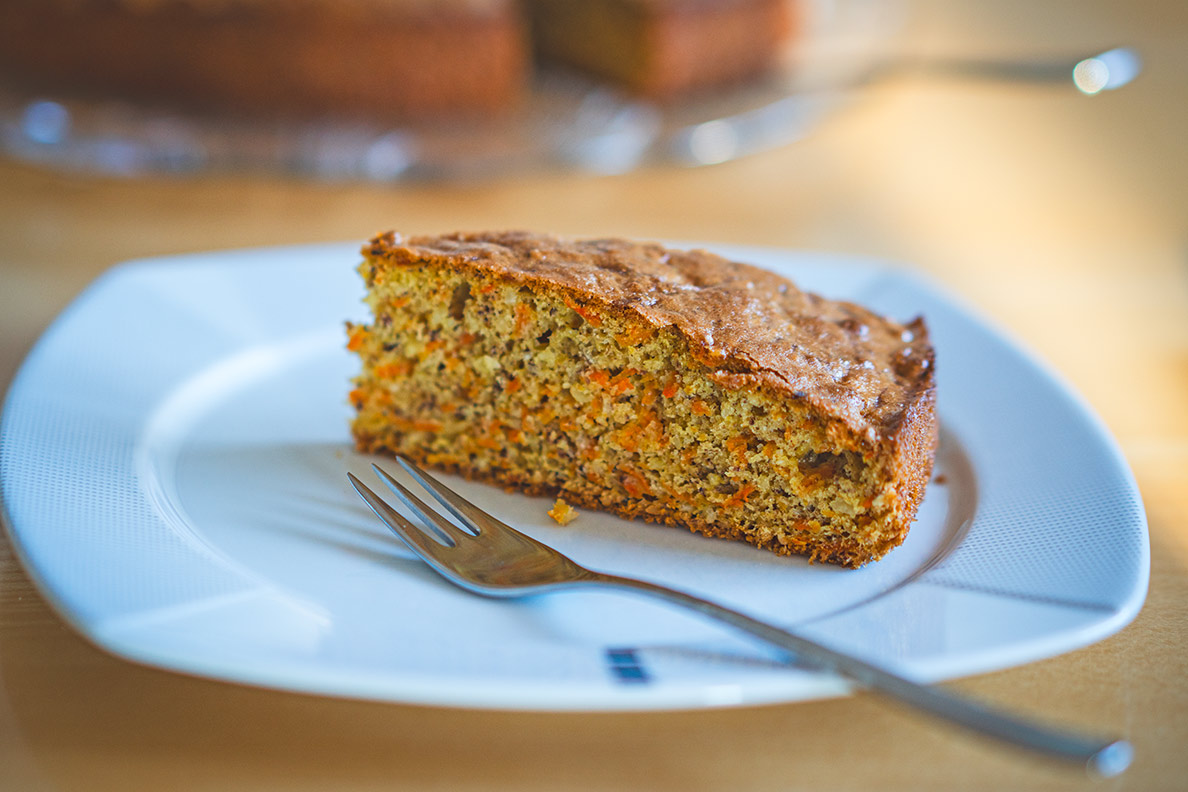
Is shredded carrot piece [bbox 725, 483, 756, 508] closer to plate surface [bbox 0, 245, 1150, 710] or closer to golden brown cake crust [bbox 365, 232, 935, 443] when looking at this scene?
plate surface [bbox 0, 245, 1150, 710]

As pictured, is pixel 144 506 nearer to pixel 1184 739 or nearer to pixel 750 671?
pixel 750 671

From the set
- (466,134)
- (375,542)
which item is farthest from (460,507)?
(466,134)

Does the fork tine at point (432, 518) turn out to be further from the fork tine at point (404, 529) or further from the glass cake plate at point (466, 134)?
the glass cake plate at point (466, 134)

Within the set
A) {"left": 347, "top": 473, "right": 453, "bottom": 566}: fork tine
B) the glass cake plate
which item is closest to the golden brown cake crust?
{"left": 347, "top": 473, "right": 453, "bottom": 566}: fork tine

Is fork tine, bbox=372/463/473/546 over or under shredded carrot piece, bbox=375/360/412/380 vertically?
under

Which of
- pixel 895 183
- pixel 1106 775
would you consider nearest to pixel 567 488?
pixel 1106 775

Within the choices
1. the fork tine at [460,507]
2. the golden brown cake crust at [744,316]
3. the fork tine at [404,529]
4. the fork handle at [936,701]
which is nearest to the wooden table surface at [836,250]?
the fork handle at [936,701]
